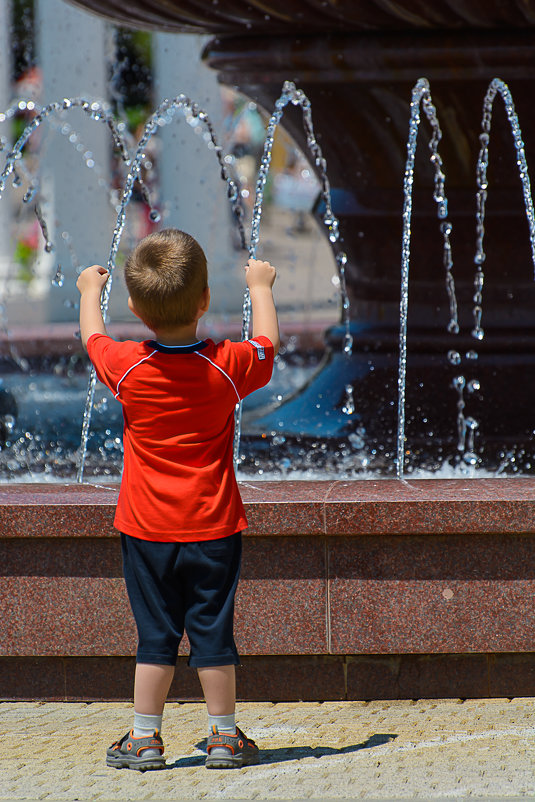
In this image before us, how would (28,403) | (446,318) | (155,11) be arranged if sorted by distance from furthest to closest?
(28,403)
(446,318)
(155,11)

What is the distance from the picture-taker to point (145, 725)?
3.13m

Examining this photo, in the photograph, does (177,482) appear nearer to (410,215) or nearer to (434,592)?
(434,592)

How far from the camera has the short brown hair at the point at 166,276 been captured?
303cm

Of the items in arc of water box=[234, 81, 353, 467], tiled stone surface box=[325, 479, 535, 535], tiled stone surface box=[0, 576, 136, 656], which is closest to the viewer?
tiled stone surface box=[325, 479, 535, 535]

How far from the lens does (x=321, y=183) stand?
6.11 metres

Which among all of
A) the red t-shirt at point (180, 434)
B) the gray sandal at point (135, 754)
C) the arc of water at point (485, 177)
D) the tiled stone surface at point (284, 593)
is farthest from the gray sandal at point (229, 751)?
the arc of water at point (485, 177)

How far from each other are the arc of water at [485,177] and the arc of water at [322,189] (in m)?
0.63

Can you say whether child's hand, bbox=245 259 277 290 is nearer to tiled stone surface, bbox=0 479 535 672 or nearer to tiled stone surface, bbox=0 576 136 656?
tiled stone surface, bbox=0 479 535 672

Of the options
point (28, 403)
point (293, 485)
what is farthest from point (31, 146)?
point (293, 485)

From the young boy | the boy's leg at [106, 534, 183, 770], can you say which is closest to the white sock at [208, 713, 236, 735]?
the young boy

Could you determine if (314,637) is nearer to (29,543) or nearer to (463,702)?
(463,702)

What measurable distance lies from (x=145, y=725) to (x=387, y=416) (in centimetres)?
296

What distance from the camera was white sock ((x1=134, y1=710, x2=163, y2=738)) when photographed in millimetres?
3131

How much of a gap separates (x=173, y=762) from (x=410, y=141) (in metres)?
3.24
